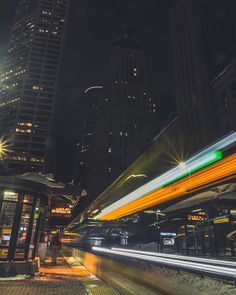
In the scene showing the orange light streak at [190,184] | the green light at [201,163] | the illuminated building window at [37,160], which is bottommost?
the orange light streak at [190,184]

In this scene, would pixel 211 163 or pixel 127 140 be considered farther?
pixel 127 140

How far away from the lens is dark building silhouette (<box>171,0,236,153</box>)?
69188mm

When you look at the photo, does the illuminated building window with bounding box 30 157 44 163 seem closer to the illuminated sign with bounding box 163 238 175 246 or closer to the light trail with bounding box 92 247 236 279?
the light trail with bounding box 92 247 236 279

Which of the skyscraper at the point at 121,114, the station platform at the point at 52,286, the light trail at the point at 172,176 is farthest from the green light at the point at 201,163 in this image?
the skyscraper at the point at 121,114

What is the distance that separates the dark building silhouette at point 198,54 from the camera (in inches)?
2724

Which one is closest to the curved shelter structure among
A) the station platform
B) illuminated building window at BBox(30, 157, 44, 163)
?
the station platform

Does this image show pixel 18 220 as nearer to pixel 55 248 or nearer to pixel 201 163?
pixel 55 248

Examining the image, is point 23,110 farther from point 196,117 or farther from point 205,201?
point 205,201

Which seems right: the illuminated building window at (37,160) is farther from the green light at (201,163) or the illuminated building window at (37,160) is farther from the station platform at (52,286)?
the green light at (201,163)

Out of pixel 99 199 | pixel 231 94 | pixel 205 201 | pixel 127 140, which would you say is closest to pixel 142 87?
pixel 127 140

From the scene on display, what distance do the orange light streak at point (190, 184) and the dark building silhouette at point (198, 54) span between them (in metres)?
53.6

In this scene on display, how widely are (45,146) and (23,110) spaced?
27.4m

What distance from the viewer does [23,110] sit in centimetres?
15388

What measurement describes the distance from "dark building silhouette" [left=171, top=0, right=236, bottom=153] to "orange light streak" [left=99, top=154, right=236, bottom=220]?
53556 millimetres
